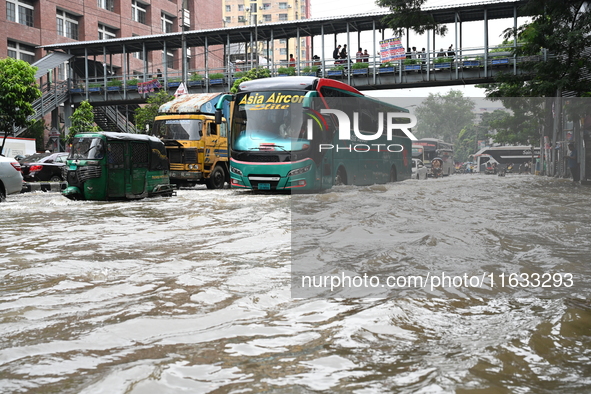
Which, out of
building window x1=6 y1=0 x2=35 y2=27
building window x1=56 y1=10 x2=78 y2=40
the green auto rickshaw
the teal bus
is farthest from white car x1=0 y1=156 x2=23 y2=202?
building window x1=56 y1=10 x2=78 y2=40

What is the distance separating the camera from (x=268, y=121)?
16844 mm

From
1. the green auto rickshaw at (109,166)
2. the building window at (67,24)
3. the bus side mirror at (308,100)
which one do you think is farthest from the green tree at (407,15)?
the building window at (67,24)

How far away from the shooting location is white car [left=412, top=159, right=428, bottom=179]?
26.6 metres

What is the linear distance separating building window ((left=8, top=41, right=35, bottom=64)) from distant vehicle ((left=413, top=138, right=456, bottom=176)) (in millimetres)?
28756

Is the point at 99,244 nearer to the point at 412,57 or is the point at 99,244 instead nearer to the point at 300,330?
the point at 300,330

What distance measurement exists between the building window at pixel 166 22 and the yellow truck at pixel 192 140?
128 ft

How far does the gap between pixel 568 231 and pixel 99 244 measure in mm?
6279

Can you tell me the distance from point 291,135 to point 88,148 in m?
5.12

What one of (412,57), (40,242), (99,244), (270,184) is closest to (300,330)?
(99,244)

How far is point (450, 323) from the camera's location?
405 cm

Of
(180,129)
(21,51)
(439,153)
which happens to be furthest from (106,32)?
(439,153)

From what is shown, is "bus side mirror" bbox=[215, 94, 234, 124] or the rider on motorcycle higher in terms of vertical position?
"bus side mirror" bbox=[215, 94, 234, 124]

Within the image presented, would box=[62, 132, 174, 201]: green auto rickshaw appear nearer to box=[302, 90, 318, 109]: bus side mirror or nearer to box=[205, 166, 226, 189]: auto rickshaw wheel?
box=[302, 90, 318, 109]: bus side mirror

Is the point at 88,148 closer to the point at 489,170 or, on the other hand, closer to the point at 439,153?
the point at 439,153
